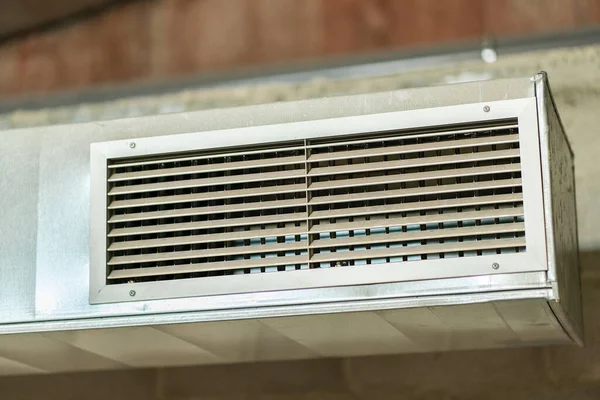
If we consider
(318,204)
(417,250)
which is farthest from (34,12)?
(417,250)

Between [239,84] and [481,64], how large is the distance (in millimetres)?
613

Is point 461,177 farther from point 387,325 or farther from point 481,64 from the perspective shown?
point 481,64

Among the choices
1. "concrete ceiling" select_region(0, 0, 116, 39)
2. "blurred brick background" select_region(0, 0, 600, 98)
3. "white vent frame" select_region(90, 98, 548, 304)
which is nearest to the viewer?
"white vent frame" select_region(90, 98, 548, 304)

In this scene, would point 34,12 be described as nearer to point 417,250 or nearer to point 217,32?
point 217,32

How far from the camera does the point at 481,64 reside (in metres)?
2.34

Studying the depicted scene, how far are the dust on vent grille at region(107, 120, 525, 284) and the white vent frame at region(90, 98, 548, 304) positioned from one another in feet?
0.06

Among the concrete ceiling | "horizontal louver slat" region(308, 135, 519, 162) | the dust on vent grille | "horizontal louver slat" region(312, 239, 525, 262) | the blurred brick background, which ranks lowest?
"horizontal louver slat" region(312, 239, 525, 262)

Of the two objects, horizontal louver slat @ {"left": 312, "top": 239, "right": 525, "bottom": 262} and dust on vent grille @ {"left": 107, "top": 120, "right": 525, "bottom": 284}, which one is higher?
dust on vent grille @ {"left": 107, "top": 120, "right": 525, "bottom": 284}

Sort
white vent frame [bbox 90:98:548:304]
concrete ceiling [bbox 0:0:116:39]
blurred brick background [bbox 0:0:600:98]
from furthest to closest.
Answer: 1. concrete ceiling [bbox 0:0:116:39]
2. blurred brick background [bbox 0:0:600:98]
3. white vent frame [bbox 90:98:548:304]

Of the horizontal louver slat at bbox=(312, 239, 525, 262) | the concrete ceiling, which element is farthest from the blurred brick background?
the horizontal louver slat at bbox=(312, 239, 525, 262)

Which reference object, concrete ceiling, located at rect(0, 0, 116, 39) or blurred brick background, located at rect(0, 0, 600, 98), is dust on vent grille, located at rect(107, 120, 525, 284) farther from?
concrete ceiling, located at rect(0, 0, 116, 39)

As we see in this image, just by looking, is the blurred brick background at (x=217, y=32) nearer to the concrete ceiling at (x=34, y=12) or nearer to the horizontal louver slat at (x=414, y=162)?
the concrete ceiling at (x=34, y=12)

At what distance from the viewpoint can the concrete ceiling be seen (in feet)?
9.13

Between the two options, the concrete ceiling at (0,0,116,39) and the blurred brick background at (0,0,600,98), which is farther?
the concrete ceiling at (0,0,116,39)
